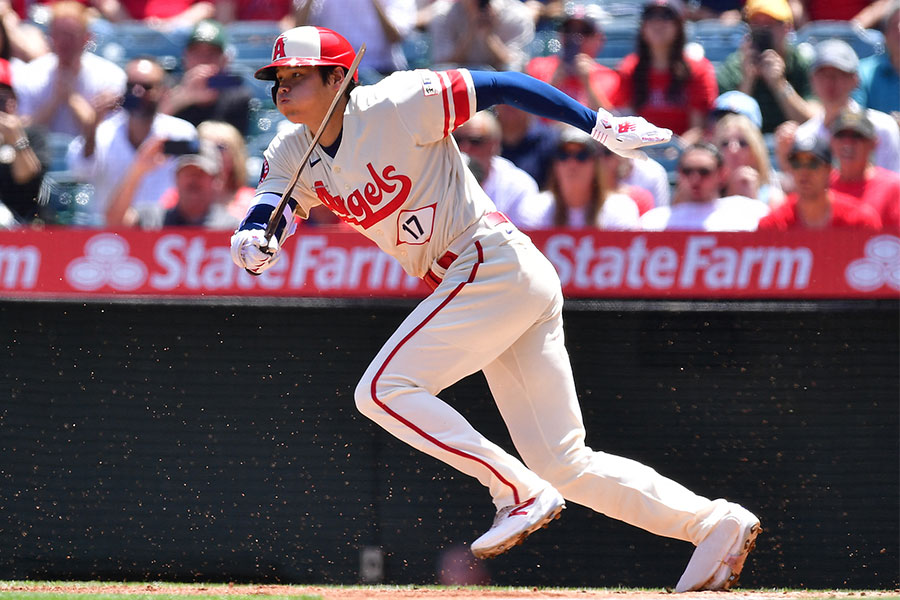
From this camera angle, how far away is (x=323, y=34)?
3.51 metres

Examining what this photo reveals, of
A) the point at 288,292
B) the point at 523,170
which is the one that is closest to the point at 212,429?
the point at 288,292

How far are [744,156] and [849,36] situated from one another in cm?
180

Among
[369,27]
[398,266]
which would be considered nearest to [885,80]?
[369,27]

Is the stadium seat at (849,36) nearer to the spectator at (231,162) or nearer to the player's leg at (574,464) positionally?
the spectator at (231,162)

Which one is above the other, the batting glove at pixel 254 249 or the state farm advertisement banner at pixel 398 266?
the batting glove at pixel 254 249

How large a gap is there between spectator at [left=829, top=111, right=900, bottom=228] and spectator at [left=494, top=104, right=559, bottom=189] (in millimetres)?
1421

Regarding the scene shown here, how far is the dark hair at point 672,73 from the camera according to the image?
6.81 metres

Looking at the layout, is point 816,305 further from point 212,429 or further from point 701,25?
point 701,25

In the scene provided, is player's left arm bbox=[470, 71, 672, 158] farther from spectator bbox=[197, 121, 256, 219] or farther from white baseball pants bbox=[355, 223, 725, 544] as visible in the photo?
spectator bbox=[197, 121, 256, 219]

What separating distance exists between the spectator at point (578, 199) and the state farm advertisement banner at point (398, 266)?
103 centimetres

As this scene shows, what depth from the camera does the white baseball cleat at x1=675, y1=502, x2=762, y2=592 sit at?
3.87 meters

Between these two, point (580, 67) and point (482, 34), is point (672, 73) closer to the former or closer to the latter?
point (580, 67)

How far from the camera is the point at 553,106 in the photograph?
351 cm

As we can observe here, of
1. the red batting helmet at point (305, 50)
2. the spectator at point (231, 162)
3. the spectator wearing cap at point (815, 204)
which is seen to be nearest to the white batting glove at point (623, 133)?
the red batting helmet at point (305, 50)
